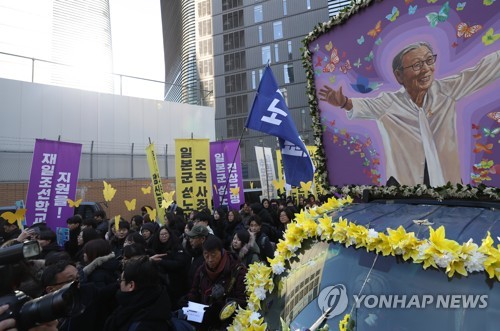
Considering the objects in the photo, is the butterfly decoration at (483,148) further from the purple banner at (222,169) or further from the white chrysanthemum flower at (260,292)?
the purple banner at (222,169)

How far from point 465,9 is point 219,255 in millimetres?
2699

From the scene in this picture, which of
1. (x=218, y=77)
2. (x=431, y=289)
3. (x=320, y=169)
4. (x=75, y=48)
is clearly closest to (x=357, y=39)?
(x=320, y=169)

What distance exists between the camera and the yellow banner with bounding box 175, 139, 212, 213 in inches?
378

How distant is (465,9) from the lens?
2.41m

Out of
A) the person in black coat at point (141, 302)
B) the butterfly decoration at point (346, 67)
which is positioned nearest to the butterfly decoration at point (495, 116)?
the butterfly decoration at point (346, 67)

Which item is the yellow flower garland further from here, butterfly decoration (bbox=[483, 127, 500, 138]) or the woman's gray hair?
the woman's gray hair

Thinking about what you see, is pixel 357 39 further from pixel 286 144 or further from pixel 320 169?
pixel 286 144

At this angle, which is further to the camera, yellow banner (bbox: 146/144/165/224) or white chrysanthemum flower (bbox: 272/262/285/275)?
yellow banner (bbox: 146/144/165/224)

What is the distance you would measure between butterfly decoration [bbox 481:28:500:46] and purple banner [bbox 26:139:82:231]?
8.09 m

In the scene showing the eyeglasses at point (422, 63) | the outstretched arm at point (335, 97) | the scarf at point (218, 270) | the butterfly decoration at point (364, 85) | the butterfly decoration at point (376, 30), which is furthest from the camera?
the outstretched arm at point (335, 97)

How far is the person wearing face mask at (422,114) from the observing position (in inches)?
98.7

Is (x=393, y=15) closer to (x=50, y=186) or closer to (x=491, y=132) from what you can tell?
(x=491, y=132)

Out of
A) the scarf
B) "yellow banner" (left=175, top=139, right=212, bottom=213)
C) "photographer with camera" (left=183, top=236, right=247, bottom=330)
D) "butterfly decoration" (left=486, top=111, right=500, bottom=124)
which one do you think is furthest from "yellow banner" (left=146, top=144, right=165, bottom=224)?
"butterfly decoration" (left=486, top=111, right=500, bottom=124)

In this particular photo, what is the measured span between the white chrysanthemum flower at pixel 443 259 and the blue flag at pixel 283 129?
3156 mm
